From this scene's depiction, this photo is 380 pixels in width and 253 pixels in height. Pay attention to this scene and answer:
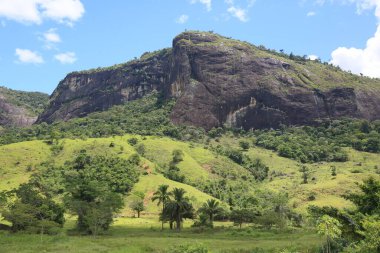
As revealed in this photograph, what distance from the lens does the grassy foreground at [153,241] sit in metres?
56.9

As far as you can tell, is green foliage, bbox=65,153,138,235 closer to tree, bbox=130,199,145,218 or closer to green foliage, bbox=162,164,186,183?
tree, bbox=130,199,145,218

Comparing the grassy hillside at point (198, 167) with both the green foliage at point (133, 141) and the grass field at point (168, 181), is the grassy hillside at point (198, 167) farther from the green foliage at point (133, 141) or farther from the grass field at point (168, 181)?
the green foliage at point (133, 141)

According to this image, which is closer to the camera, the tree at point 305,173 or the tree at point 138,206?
the tree at point 138,206

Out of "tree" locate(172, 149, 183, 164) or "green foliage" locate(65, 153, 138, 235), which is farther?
"tree" locate(172, 149, 183, 164)

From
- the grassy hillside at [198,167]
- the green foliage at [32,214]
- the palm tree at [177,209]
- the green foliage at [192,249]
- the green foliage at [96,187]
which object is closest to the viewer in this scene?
the green foliage at [192,249]

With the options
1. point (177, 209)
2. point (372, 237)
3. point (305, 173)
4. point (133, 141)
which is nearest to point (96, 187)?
point (177, 209)

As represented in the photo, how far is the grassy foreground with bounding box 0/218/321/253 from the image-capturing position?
56938 millimetres

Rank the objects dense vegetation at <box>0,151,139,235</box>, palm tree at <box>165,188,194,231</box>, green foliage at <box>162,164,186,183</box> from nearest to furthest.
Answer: dense vegetation at <box>0,151,139,235</box> < palm tree at <box>165,188,194,231</box> < green foliage at <box>162,164,186,183</box>

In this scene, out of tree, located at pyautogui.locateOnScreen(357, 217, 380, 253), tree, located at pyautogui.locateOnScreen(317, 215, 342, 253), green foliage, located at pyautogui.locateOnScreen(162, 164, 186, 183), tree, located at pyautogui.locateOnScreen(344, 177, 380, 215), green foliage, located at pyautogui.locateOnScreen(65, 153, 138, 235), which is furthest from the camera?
green foliage, located at pyautogui.locateOnScreen(162, 164, 186, 183)

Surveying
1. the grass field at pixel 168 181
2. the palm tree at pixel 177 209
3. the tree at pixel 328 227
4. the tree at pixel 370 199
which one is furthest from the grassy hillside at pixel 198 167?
the tree at pixel 328 227

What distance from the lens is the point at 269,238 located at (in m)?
73.6

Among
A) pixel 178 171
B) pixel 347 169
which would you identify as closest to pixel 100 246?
pixel 178 171

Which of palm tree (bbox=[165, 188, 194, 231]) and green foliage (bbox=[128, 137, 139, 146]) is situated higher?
green foliage (bbox=[128, 137, 139, 146])

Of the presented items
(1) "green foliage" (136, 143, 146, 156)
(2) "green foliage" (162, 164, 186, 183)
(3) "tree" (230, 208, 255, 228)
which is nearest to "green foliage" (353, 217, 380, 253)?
(3) "tree" (230, 208, 255, 228)
